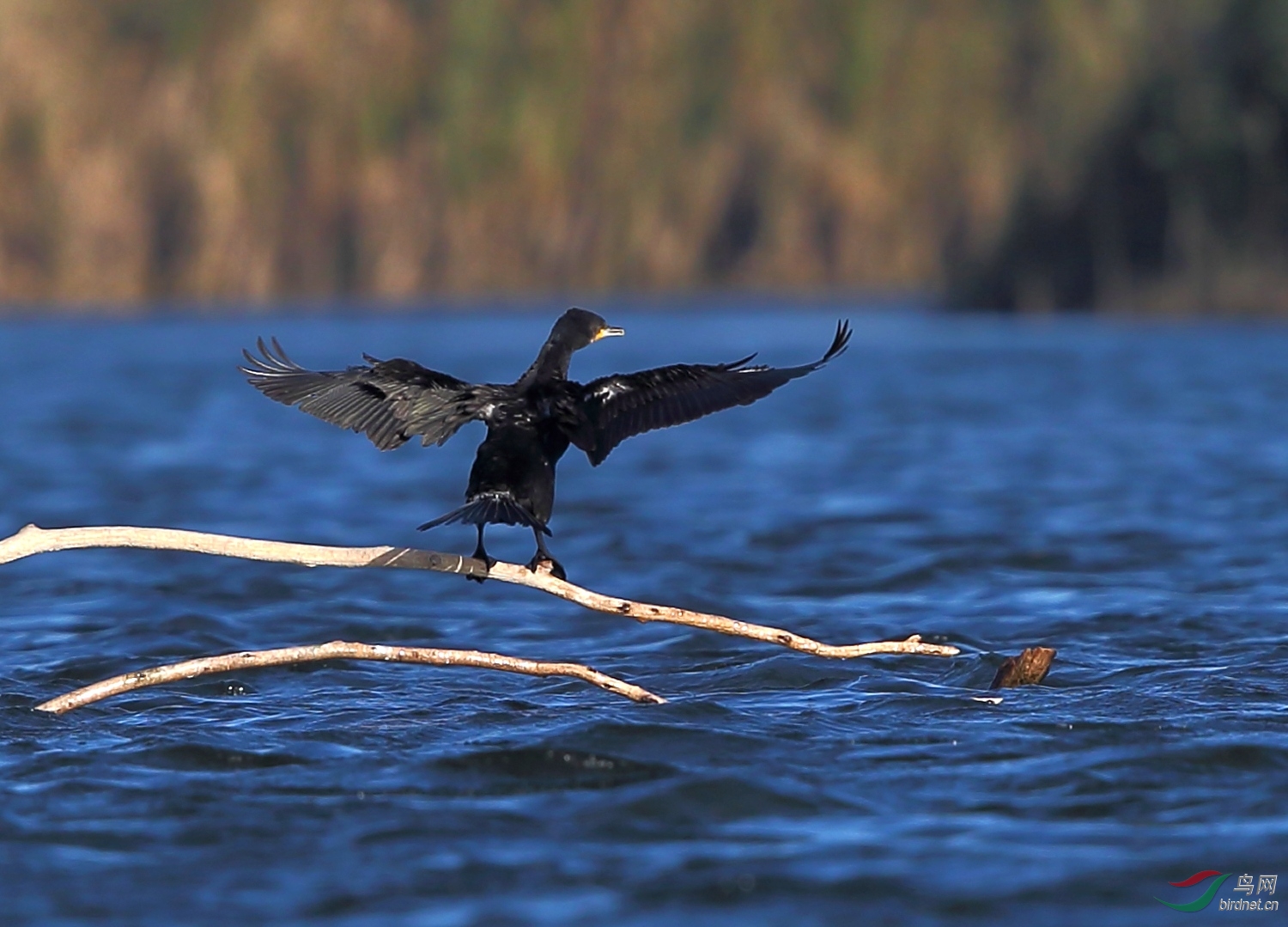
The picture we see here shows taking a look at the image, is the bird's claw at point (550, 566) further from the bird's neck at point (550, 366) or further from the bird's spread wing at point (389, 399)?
the bird's neck at point (550, 366)

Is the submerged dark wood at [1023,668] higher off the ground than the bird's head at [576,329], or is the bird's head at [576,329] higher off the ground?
the bird's head at [576,329]

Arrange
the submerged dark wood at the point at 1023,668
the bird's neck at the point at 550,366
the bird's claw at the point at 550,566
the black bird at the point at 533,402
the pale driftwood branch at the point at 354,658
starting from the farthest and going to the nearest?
the submerged dark wood at the point at 1023,668 < the bird's neck at the point at 550,366 < the black bird at the point at 533,402 < the bird's claw at the point at 550,566 < the pale driftwood branch at the point at 354,658

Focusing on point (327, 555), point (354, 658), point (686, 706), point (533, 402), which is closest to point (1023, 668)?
point (686, 706)

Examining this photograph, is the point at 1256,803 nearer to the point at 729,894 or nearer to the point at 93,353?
the point at 729,894

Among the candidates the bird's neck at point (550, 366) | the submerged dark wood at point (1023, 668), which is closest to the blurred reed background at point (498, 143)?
the submerged dark wood at point (1023, 668)

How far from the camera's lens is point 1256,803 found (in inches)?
259

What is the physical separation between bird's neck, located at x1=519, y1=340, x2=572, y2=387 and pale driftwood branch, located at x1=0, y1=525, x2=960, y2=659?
1467mm

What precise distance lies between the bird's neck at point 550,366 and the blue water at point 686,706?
1.39 m

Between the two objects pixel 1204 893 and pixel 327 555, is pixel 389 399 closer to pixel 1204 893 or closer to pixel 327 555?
pixel 327 555

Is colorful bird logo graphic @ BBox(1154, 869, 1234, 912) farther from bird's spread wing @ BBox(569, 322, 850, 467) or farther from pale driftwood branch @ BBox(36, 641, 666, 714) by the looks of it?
bird's spread wing @ BBox(569, 322, 850, 467)

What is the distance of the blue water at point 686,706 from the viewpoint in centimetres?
587

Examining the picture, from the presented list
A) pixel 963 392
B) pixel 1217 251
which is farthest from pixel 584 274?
pixel 963 392

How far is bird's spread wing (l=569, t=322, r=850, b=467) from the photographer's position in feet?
26.7

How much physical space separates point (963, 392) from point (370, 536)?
18.4 meters
